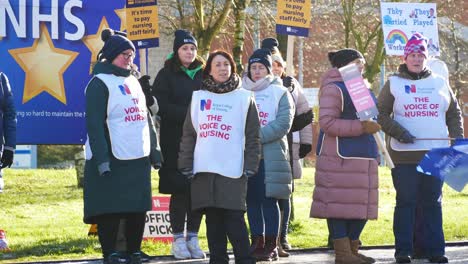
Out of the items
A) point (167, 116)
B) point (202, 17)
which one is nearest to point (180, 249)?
point (167, 116)

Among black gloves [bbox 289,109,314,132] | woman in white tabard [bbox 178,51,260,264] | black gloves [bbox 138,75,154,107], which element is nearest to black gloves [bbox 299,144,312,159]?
black gloves [bbox 289,109,314,132]

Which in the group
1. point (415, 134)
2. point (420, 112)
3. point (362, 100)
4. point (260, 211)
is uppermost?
point (362, 100)

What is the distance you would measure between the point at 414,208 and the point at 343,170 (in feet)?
3.11

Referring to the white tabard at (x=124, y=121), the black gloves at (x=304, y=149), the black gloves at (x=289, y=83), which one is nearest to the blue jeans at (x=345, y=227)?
the black gloves at (x=304, y=149)

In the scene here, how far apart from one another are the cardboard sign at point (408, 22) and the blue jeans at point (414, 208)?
332 cm

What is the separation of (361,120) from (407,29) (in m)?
4.09

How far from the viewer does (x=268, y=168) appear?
35.5 feet

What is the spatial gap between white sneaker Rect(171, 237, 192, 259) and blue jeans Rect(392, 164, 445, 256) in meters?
2.01

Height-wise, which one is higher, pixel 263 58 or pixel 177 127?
pixel 263 58

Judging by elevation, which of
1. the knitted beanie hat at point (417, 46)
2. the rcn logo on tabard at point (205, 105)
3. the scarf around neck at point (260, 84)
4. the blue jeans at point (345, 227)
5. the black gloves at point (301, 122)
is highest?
the knitted beanie hat at point (417, 46)

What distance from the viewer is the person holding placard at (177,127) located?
11391mm

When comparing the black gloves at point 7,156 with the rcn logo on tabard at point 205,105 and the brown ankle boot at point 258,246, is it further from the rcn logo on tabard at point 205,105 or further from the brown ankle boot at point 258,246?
the brown ankle boot at point 258,246

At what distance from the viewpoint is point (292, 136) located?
11867 millimetres

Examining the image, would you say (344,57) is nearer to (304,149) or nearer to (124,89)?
(304,149)
